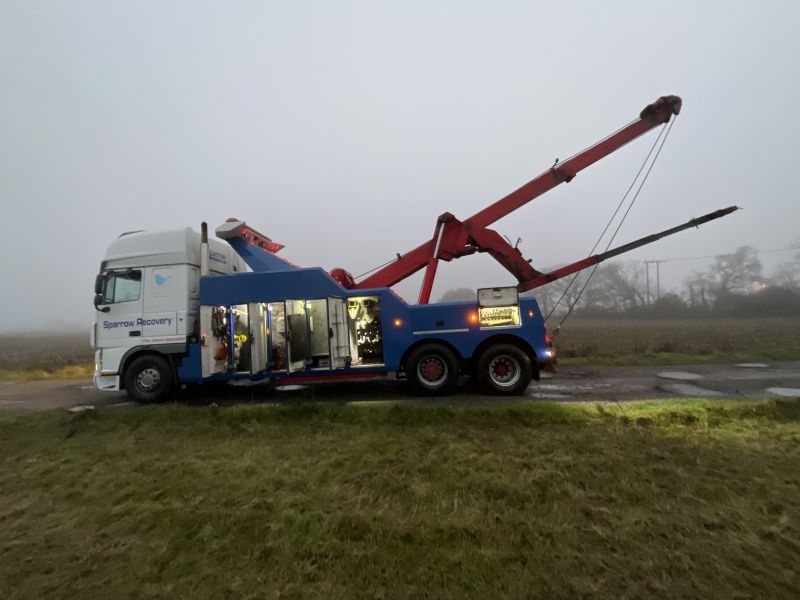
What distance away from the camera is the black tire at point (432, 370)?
302 inches

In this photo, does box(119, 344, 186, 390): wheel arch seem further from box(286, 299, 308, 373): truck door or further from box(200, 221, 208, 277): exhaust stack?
box(286, 299, 308, 373): truck door

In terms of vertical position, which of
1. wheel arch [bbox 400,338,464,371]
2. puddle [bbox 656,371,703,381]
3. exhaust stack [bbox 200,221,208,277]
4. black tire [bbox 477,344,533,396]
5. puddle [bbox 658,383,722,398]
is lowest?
puddle [bbox 658,383,722,398]

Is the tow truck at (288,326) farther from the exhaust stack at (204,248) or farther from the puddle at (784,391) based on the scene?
the puddle at (784,391)

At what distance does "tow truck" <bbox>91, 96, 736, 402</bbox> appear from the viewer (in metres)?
7.66

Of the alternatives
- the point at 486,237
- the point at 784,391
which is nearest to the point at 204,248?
the point at 486,237

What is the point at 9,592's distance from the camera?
2.33m

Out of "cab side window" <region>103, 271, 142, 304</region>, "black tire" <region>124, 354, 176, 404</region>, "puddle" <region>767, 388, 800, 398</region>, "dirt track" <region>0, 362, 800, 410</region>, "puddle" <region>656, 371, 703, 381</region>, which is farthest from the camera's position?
"puddle" <region>656, 371, 703, 381</region>

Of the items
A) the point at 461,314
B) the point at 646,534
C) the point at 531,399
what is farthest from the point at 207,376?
the point at 646,534

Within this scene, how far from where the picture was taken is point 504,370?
25.2 feet

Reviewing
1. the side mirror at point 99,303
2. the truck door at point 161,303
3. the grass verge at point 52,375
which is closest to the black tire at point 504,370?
the truck door at point 161,303

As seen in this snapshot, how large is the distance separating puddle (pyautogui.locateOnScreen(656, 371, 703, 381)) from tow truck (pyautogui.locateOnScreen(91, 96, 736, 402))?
10.4 ft

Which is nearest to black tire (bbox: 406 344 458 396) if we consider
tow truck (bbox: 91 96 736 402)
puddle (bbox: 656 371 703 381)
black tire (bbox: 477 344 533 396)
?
tow truck (bbox: 91 96 736 402)

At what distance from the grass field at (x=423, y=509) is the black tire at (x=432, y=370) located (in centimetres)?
231

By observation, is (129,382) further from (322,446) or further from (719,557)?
(719,557)
